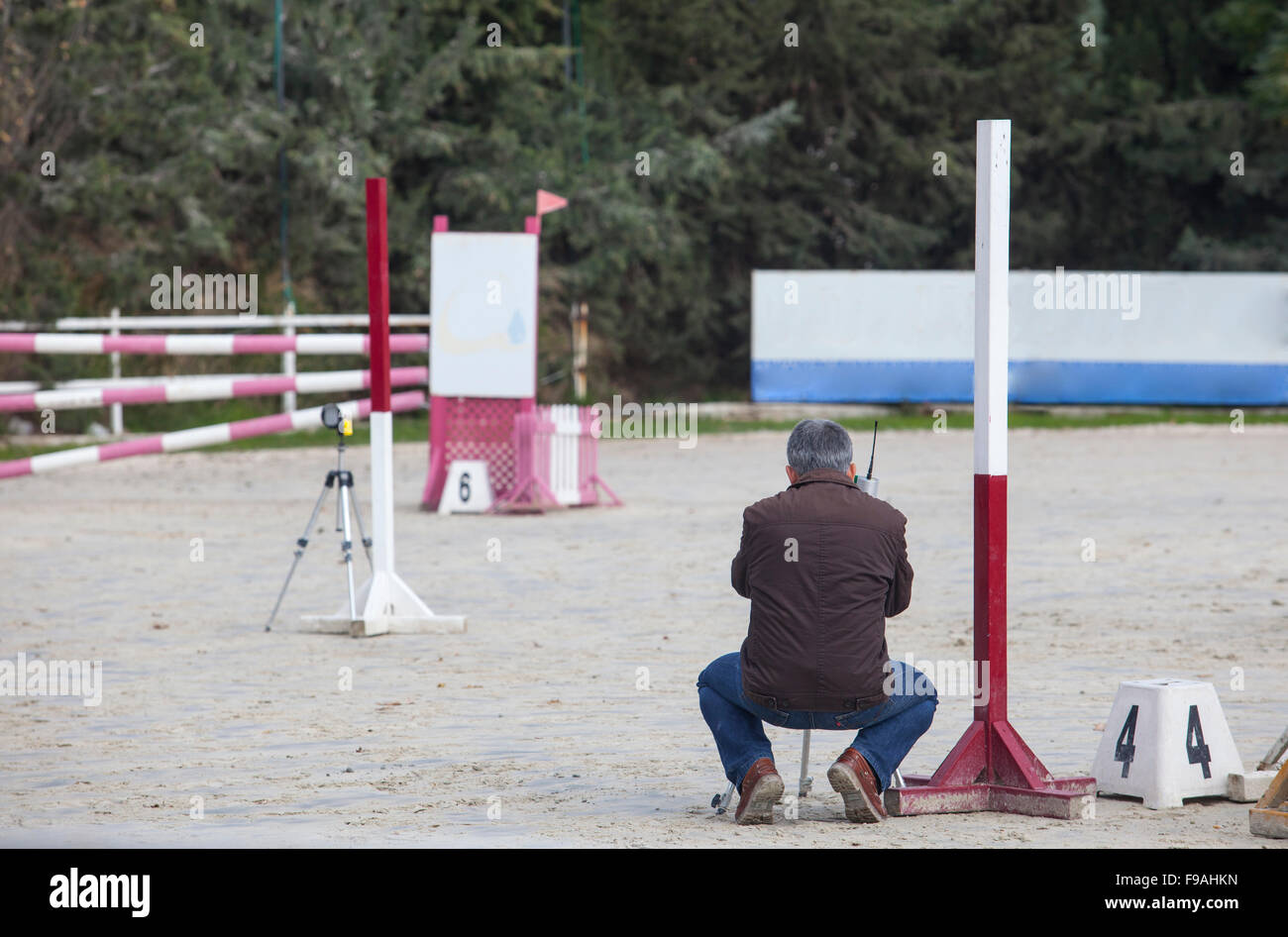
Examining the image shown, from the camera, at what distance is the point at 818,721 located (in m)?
5.98

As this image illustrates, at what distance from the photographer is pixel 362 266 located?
29.3 metres

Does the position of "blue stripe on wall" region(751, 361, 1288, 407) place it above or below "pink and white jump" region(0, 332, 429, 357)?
below

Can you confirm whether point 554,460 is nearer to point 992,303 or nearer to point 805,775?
point 805,775

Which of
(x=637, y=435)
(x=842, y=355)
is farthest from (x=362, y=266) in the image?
(x=842, y=355)

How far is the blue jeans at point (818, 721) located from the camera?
236 inches

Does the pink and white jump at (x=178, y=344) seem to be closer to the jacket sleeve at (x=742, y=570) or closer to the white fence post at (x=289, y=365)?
the jacket sleeve at (x=742, y=570)

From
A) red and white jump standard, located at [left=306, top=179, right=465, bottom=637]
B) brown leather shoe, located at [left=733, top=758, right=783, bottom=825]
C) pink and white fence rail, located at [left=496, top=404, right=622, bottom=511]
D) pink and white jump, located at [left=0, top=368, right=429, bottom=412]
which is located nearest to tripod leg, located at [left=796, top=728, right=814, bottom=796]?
brown leather shoe, located at [left=733, top=758, right=783, bottom=825]

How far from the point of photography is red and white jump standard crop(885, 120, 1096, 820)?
606cm

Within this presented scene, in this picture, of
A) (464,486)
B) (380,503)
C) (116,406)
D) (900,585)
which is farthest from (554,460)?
(900,585)

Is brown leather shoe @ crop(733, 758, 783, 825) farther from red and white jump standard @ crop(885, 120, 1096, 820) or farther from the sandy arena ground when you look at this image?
red and white jump standard @ crop(885, 120, 1096, 820)

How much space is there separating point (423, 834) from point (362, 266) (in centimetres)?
2429

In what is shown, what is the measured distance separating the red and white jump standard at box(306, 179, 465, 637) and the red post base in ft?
15.0

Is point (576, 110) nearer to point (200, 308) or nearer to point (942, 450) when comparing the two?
point (200, 308)

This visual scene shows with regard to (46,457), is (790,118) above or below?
above
